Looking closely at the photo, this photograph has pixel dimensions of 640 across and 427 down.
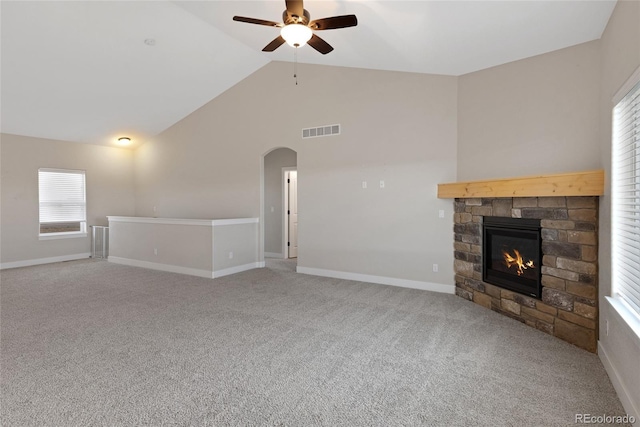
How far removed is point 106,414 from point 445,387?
2214 millimetres

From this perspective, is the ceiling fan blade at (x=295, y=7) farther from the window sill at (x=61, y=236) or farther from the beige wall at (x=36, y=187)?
the window sill at (x=61, y=236)

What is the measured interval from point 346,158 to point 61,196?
6535 mm

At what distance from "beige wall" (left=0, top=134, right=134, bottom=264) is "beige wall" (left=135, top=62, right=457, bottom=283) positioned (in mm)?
2178

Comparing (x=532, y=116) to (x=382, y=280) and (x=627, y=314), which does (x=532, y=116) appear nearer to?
(x=627, y=314)

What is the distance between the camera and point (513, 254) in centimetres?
376

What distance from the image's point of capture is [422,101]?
4.92 metres

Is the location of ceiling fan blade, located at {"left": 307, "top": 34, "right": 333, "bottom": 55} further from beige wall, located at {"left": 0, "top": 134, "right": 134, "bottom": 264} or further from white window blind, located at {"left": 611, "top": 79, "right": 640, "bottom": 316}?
beige wall, located at {"left": 0, "top": 134, "right": 134, "bottom": 264}

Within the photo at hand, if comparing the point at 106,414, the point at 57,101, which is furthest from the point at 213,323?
the point at 57,101

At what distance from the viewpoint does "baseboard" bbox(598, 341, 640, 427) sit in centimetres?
199

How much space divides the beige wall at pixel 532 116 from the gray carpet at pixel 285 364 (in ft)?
5.92

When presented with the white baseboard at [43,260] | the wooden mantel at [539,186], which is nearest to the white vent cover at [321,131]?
the wooden mantel at [539,186]

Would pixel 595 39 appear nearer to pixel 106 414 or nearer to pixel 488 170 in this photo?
pixel 488 170

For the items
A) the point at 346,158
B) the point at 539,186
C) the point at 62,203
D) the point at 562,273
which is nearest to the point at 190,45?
the point at 346,158

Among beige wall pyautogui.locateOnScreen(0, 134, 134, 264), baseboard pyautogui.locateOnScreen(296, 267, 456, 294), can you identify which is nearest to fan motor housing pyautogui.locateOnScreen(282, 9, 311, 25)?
baseboard pyautogui.locateOnScreen(296, 267, 456, 294)
